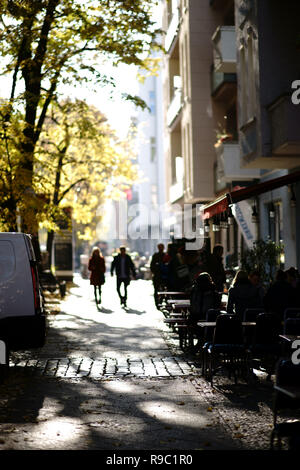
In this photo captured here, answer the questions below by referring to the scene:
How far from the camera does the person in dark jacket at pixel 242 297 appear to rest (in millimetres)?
14156

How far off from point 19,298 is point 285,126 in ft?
24.7

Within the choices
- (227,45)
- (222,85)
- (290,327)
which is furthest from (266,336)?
(222,85)

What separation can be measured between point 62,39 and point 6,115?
13.3 ft

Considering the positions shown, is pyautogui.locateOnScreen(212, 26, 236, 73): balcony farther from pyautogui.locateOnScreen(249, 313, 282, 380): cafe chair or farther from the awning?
pyautogui.locateOnScreen(249, 313, 282, 380): cafe chair

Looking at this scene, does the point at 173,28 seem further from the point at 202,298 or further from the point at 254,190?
the point at 202,298

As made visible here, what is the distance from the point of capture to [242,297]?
46.5 ft

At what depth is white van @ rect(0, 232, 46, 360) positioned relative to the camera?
13.0m

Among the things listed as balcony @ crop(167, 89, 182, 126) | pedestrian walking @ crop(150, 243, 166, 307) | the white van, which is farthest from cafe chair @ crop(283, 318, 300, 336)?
balcony @ crop(167, 89, 182, 126)

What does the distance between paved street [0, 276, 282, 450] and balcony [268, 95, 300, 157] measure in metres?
4.69

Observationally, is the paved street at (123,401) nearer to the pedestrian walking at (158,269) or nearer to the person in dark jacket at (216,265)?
the person in dark jacket at (216,265)

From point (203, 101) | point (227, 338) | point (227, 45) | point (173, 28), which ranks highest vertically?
point (173, 28)

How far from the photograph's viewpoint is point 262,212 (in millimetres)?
27453

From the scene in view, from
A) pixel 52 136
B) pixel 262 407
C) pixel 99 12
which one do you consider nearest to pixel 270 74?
pixel 99 12
